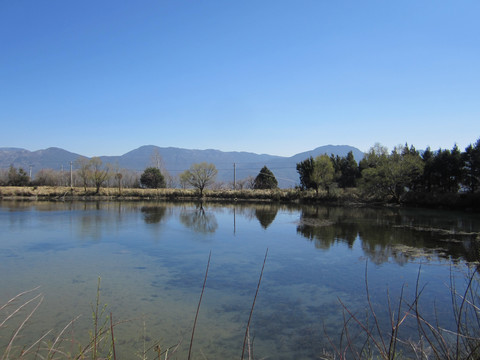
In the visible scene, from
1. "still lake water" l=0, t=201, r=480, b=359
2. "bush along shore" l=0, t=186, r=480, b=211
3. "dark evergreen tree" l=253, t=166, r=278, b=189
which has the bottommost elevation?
"still lake water" l=0, t=201, r=480, b=359

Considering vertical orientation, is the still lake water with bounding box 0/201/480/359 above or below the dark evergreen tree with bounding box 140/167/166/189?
below

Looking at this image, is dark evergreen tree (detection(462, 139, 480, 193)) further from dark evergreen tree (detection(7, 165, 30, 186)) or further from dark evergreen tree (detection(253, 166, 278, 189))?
dark evergreen tree (detection(7, 165, 30, 186))

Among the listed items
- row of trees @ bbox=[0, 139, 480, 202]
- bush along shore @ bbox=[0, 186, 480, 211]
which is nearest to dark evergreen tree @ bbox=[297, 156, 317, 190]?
row of trees @ bbox=[0, 139, 480, 202]

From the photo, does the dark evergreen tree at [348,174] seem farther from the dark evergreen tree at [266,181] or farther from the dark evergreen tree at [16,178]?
the dark evergreen tree at [16,178]

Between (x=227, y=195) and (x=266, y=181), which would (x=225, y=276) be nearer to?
(x=227, y=195)

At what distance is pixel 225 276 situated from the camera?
24.6 ft

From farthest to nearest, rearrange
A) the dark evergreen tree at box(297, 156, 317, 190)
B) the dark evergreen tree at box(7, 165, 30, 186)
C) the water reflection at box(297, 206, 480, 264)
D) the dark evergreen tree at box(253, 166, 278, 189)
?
the dark evergreen tree at box(7, 165, 30, 186) < the dark evergreen tree at box(253, 166, 278, 189) < the dark evergreen tree at box(297, 156, 317, 190) < the water reflection at box(297, 206, 480, 264)

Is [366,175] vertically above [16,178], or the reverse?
[16,178]

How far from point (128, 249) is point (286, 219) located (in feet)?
32.3

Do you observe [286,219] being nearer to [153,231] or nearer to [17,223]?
[153,231]

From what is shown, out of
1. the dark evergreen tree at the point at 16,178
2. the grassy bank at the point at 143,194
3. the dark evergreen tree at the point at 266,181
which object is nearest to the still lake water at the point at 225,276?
the grassy bank at the point at 143,194

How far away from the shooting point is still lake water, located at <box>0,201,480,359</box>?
4.75 metres

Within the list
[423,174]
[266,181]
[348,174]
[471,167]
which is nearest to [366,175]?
[423,174]

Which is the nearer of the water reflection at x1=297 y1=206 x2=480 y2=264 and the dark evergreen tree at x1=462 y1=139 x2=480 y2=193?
the water reflection at x1=297 y1=206 x2=480 y2=264
